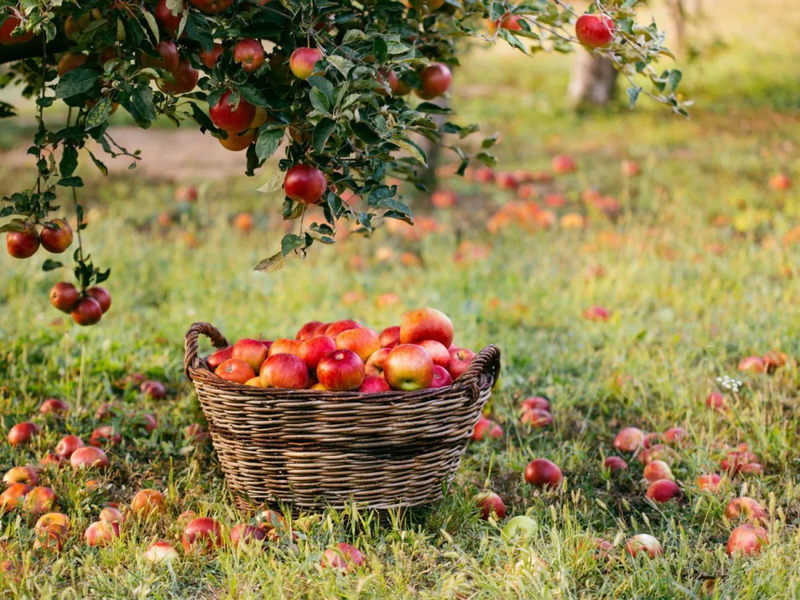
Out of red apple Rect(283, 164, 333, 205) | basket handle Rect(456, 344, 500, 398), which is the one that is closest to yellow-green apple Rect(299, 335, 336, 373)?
basket handle Rect(456, 344, 500, 398)

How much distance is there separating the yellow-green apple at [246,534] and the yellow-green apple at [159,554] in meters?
0.15

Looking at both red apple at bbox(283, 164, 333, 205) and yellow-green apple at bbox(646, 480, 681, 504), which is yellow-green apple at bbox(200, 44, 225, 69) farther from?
yellow-green apple at bbox(646, 480, 681, 504)

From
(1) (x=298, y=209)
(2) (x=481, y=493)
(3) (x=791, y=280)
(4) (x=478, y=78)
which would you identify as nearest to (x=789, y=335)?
(3) (x=791, y=280)

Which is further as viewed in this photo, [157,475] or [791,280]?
[791,280]

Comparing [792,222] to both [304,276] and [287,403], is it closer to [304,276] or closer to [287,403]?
[304,276]

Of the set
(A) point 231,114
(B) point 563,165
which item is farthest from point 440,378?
(B) point 563,165

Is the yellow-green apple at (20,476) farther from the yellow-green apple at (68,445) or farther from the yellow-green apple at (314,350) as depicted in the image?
the yellow-green apple at (314,350)

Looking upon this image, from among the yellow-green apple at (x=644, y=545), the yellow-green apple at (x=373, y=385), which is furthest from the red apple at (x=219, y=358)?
the yellow-green apple at (x=644, y=545)

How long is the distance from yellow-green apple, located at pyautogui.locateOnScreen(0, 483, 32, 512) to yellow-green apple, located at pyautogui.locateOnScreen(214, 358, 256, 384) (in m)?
0.65

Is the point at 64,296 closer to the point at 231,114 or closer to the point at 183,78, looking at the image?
the point at 183,78

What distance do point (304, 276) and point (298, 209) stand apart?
266 cm

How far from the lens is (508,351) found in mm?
3701

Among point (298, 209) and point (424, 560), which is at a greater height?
point (298, 209)

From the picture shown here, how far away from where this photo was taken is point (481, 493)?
2.45 m
